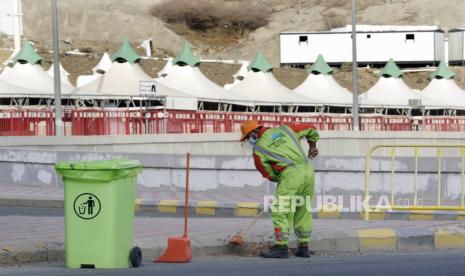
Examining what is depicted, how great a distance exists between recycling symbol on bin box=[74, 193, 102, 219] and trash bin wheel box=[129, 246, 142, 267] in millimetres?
680

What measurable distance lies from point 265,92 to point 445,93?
43.8 feet

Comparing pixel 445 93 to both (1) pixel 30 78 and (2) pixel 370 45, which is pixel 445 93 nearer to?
(1) pixel 30 78

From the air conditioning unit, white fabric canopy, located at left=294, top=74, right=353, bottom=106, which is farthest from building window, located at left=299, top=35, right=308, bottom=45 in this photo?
the air conditioning unit

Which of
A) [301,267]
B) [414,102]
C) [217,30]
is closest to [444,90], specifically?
[414,102]

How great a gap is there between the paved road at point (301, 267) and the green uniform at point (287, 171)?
14.4 inches

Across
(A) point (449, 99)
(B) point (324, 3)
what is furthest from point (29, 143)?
(B) point (324, 3)

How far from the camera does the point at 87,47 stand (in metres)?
87.2

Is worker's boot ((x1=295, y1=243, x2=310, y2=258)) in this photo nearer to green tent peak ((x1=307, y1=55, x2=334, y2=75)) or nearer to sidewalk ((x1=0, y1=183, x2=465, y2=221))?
sidewalk ((x1=0, y1=183, x2=465, y2=221))

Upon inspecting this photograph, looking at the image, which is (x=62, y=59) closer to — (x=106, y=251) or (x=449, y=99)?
(x=449, y=99)

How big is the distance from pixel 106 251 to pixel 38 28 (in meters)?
110

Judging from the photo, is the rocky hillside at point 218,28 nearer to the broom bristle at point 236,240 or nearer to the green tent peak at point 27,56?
the green tent peak at point 27,56

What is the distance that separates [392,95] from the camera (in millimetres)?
56719

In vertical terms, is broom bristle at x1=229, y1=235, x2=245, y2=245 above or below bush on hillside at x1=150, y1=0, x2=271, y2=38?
below

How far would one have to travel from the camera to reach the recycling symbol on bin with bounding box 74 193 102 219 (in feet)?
32.3
